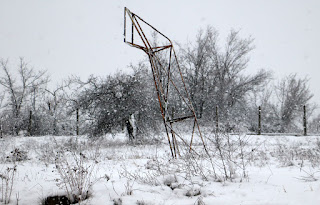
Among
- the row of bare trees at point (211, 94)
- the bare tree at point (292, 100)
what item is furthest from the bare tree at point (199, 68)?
the bare tree at point (292, 100)

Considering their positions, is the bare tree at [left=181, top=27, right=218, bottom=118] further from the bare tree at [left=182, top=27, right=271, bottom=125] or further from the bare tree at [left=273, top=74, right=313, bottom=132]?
the bare tree at [left=273, top=74, right=313, bottom=132]

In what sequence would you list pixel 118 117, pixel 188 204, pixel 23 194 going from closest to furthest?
pixel 188 204, pixel 23 194, pixel 118 117

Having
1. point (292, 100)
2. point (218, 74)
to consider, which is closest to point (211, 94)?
point (218, 74)

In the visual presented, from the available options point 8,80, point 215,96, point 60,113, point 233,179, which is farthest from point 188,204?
point 8,80

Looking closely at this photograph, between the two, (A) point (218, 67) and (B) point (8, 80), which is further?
(B) point (8, 80)

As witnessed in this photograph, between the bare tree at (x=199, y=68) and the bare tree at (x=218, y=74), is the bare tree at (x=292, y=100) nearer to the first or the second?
the bare tree at (x=218, y=74)

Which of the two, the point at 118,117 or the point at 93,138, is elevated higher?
the point at 118,117

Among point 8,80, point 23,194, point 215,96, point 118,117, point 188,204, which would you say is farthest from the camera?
point 8,80

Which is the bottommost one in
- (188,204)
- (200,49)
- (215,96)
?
(188,204)

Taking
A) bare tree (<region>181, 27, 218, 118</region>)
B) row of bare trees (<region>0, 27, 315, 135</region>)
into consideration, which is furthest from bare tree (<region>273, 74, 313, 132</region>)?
bare tree (<region>181, 27, 218, 118</region>)

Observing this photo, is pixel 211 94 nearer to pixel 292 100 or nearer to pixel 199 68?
pixel 199 68

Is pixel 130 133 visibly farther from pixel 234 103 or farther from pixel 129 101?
pixel 234 103

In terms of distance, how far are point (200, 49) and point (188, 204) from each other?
928 inches

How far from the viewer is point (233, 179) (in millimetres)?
3125
